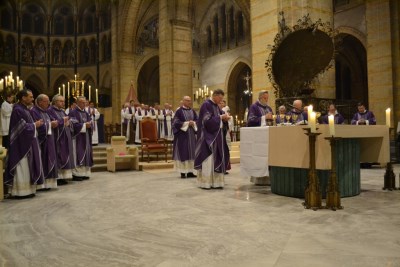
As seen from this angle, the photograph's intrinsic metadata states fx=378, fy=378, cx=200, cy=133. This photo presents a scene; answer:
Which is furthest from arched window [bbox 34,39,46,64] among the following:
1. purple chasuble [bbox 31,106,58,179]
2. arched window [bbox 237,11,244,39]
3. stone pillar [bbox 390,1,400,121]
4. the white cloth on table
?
the white cloth on table

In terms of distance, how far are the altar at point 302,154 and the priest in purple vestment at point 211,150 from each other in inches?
24.2

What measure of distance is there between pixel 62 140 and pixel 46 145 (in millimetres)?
938

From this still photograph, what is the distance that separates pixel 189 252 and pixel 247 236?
0.69 metres

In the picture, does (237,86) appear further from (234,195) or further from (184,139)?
(234,195)

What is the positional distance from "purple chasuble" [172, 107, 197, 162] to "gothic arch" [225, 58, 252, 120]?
529 inches

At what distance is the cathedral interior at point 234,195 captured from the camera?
3.08 metres

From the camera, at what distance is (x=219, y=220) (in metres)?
4.20

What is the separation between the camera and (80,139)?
891 centimetres

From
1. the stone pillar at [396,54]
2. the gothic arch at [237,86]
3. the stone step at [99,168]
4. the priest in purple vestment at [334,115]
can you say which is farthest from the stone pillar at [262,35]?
the gothic arch at [237,86]

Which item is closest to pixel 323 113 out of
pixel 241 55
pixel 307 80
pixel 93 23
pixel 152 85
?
pixel 307 80

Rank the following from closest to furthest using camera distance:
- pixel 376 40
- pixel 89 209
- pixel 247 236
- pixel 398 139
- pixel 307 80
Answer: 1. pixel 247 236
2. pixel 89 209
3. pixel 307 80
4. pixel 398 139
5. pixel 376 40

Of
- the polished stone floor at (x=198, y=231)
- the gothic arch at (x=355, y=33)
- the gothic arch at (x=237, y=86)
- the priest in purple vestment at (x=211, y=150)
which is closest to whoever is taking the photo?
the polished stone floor at (x=198, y=231)

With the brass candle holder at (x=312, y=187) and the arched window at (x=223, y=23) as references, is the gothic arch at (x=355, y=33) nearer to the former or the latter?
the arched window at (x=223, y=23)

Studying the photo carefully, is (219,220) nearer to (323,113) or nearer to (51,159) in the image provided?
(51,159)
